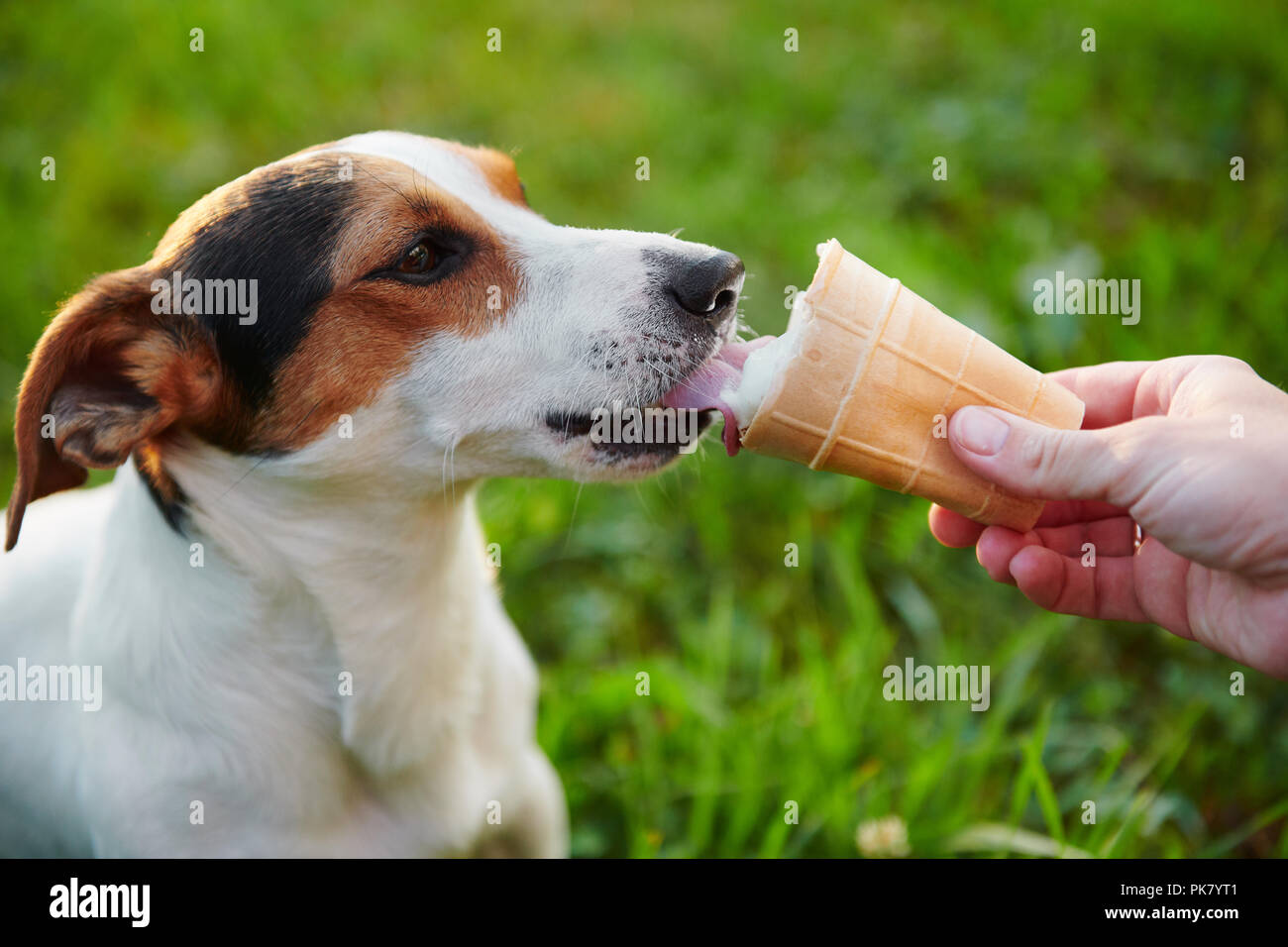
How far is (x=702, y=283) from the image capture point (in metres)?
2.19

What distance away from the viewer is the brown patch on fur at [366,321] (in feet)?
7.39

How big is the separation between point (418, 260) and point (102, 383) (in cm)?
71

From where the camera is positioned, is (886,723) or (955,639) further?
(955,639)

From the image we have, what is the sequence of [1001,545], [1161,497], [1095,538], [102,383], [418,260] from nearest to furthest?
[1161,497] < [102,383] < [418,260] < [1001,545] < [1095,538]

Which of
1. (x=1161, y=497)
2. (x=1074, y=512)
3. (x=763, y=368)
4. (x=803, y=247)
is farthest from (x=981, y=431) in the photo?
(x=803, y=247)

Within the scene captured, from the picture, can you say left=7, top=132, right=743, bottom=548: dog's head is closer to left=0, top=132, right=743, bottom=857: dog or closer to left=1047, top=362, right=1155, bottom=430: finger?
left=0, top=132, right=743, bottom=857: dog

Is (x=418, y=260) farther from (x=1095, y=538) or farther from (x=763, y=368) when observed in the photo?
(x=1095, y=538)

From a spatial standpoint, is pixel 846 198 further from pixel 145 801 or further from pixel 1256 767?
pixel 145 801

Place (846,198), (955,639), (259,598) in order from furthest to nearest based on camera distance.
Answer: (846,198) → (955,639) → (259,598)

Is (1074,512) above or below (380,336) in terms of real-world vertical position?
below

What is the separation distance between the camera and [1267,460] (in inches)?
76.7

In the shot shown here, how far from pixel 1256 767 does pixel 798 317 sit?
2.20m
